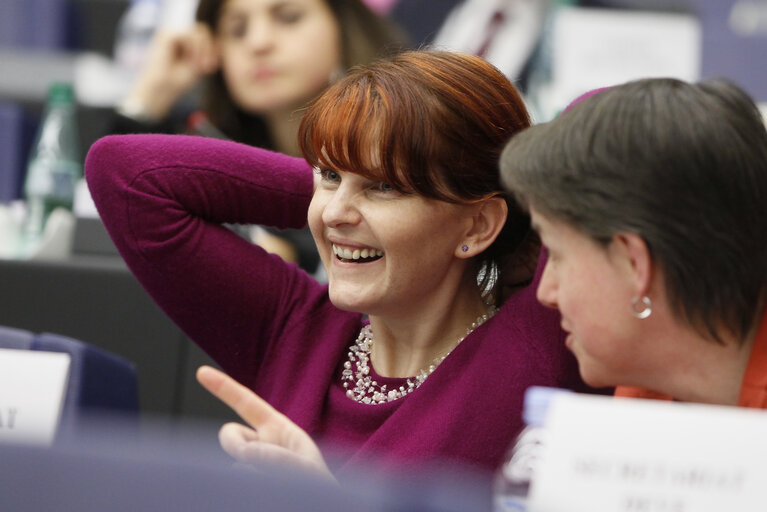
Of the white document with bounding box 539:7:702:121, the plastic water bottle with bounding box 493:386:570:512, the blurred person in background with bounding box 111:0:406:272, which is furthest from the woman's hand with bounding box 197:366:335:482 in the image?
the white document with bounding box 539:7:702:121

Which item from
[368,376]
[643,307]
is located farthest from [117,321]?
[643,307]

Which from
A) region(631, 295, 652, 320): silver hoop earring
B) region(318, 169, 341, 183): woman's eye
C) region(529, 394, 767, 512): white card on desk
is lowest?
region(318, 169, 341, 183): woman's eye

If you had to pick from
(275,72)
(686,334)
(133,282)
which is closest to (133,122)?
(275,72)

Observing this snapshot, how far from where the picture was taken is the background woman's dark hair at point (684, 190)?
0.95 m

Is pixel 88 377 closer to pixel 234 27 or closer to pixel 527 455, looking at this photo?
pixel 527 455

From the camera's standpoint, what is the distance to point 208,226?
152 cm

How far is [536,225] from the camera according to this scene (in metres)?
1.06

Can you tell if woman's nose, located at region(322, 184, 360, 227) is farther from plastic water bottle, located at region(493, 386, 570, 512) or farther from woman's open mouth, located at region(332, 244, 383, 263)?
plastic water bottle, located at region(493, 386, 570, 512)

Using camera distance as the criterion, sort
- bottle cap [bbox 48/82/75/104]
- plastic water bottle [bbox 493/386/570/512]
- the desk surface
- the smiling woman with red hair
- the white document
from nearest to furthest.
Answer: plastic water bottle [bbox 493/386/570/512] < the smiling woman with red hair < the desk surface < bottle cap [bbox 48/82/75/104] < the white document

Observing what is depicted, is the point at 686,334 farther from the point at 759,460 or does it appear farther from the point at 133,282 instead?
the point at 133,282

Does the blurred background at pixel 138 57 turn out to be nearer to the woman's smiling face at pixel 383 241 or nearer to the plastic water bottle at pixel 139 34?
the plastic water bottle at pixel 139 34

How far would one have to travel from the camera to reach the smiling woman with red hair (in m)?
1.24

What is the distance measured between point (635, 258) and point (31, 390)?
2.14 feet

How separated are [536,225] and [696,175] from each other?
0.18m
